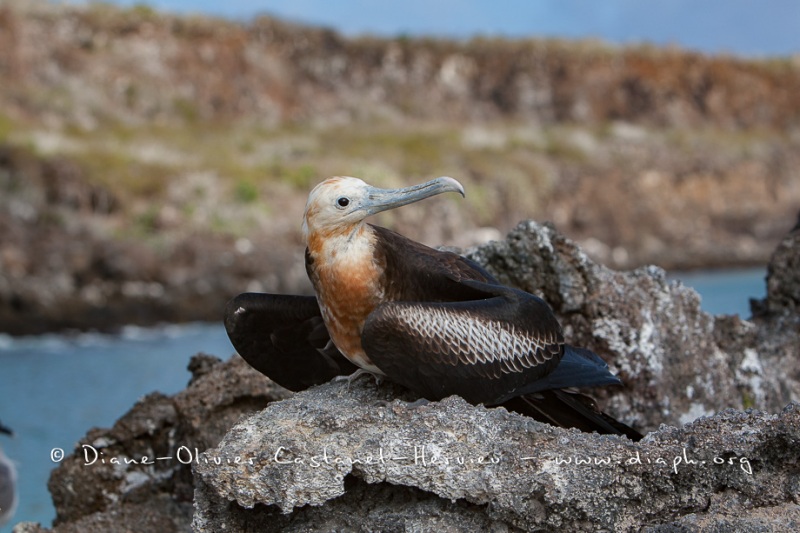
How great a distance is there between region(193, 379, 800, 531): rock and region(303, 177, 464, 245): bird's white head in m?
0.62

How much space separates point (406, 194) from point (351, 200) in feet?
0.59

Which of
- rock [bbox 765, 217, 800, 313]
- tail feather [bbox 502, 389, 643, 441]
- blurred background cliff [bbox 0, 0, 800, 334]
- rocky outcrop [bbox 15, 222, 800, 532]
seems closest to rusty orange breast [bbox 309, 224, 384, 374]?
rocky outcrop [bbox 15, 222, 800, 532]

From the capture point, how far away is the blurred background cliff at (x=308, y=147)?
20.8 m

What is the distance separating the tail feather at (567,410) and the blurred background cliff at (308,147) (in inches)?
638

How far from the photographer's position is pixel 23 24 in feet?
112

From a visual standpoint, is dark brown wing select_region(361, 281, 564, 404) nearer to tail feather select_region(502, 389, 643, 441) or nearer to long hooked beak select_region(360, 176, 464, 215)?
tail feather select_region(502, 389, 643, 441)

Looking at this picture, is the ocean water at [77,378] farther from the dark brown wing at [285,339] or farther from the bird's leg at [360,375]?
the bird's leg at [360,375]

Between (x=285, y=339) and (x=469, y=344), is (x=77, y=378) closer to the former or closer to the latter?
(x=285, y=339)

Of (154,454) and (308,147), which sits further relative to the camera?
(308,147)

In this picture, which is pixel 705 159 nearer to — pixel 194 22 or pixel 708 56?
pixel 708 56

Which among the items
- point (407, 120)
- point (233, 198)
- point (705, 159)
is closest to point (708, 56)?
point (705, 159)

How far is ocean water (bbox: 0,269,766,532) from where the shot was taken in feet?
31.6

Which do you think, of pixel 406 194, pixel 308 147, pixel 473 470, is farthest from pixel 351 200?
pixel 308 147

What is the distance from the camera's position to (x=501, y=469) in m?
2.98
